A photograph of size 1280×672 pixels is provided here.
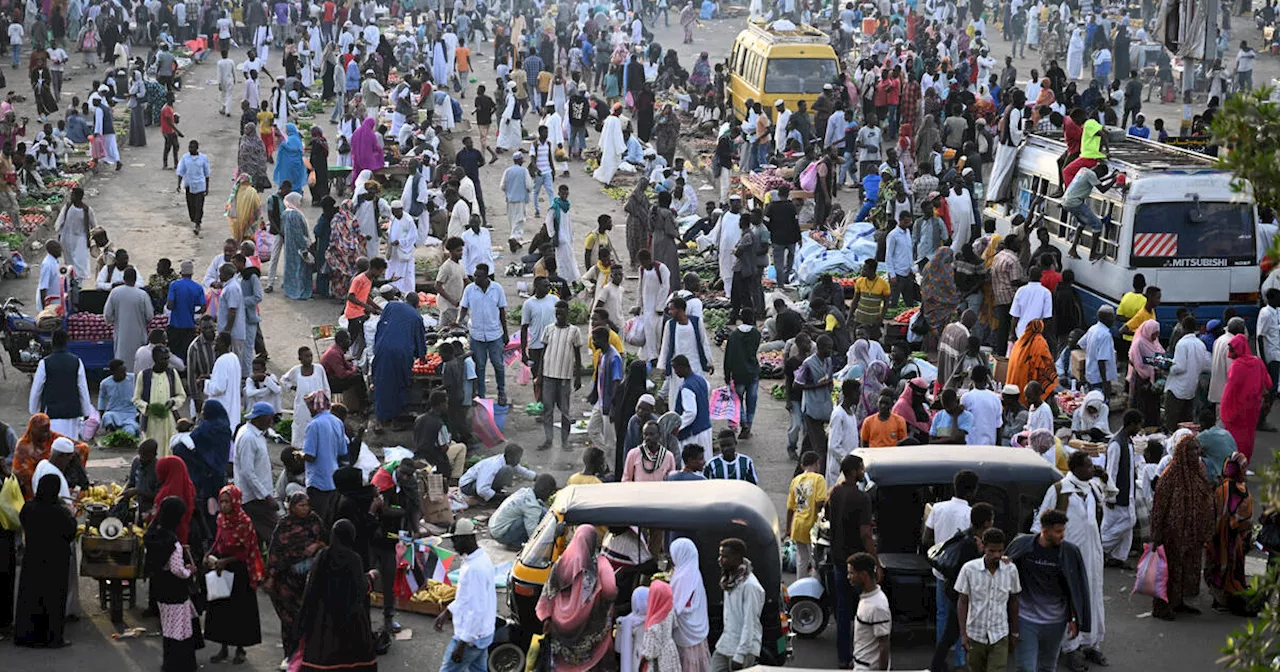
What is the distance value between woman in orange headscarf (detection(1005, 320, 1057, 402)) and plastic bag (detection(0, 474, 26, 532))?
7994 millimetres

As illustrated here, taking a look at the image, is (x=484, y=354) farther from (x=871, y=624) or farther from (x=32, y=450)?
(x=871, y=624)

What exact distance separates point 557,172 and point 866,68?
6869 mm

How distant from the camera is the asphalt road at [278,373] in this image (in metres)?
11.2

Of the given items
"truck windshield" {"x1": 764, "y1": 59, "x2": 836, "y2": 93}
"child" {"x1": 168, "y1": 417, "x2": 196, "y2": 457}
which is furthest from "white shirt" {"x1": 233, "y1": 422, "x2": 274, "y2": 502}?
"truck windshield" {"x1": 764, "y1": 59, "x2": 836, "y2": 93}

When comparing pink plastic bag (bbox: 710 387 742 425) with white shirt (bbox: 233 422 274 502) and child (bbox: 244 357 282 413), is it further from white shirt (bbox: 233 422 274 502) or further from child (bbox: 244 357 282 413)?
white shirt (bbox: 233 422 274 502)

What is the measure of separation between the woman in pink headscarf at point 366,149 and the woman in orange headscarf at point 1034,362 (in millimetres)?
12392

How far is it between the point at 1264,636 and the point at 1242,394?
27.2 ft

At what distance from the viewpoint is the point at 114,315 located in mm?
16203

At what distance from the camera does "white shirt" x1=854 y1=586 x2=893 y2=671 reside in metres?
9.85

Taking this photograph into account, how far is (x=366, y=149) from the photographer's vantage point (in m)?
25.1

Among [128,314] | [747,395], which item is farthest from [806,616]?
[128,314]

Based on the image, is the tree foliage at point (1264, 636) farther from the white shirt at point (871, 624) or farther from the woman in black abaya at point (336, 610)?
the woman in black abaya at point (336, 610)

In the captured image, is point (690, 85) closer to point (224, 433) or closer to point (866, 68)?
point (866, 68)

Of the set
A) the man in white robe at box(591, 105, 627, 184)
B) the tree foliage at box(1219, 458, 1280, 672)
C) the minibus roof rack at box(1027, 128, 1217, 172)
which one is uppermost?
the tree foliage at box(1219, 458, 1280, 672)
